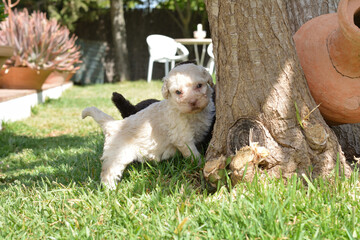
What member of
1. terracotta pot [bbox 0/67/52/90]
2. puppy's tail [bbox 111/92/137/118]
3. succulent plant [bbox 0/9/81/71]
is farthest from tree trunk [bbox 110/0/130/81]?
puppy's tail [bbox 111/92/137/118]

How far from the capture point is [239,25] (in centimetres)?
191

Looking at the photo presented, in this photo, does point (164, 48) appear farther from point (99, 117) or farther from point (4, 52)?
point (99, 117)

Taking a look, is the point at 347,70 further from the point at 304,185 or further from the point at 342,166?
the point at 304,185

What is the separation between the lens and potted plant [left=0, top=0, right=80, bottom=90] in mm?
6625

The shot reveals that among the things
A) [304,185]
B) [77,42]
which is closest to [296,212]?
[304,185]

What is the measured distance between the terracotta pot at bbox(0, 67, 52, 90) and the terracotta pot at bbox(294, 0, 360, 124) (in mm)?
5575

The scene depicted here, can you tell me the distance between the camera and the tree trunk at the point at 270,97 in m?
1.89

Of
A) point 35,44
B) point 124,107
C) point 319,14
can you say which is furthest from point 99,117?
point 35,44

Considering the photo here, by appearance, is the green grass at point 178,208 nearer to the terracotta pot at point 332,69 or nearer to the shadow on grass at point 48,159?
the shadow on grass at point 48,159

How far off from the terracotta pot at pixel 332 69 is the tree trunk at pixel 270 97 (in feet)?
0.36

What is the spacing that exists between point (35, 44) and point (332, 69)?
19.8 ft

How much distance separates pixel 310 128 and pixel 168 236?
34.3 inches

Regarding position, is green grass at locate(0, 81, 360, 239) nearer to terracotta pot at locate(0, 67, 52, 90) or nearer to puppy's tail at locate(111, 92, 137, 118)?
puppy's tail at locate(111, 92, 137, 118)

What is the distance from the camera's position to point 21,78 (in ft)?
21.9
